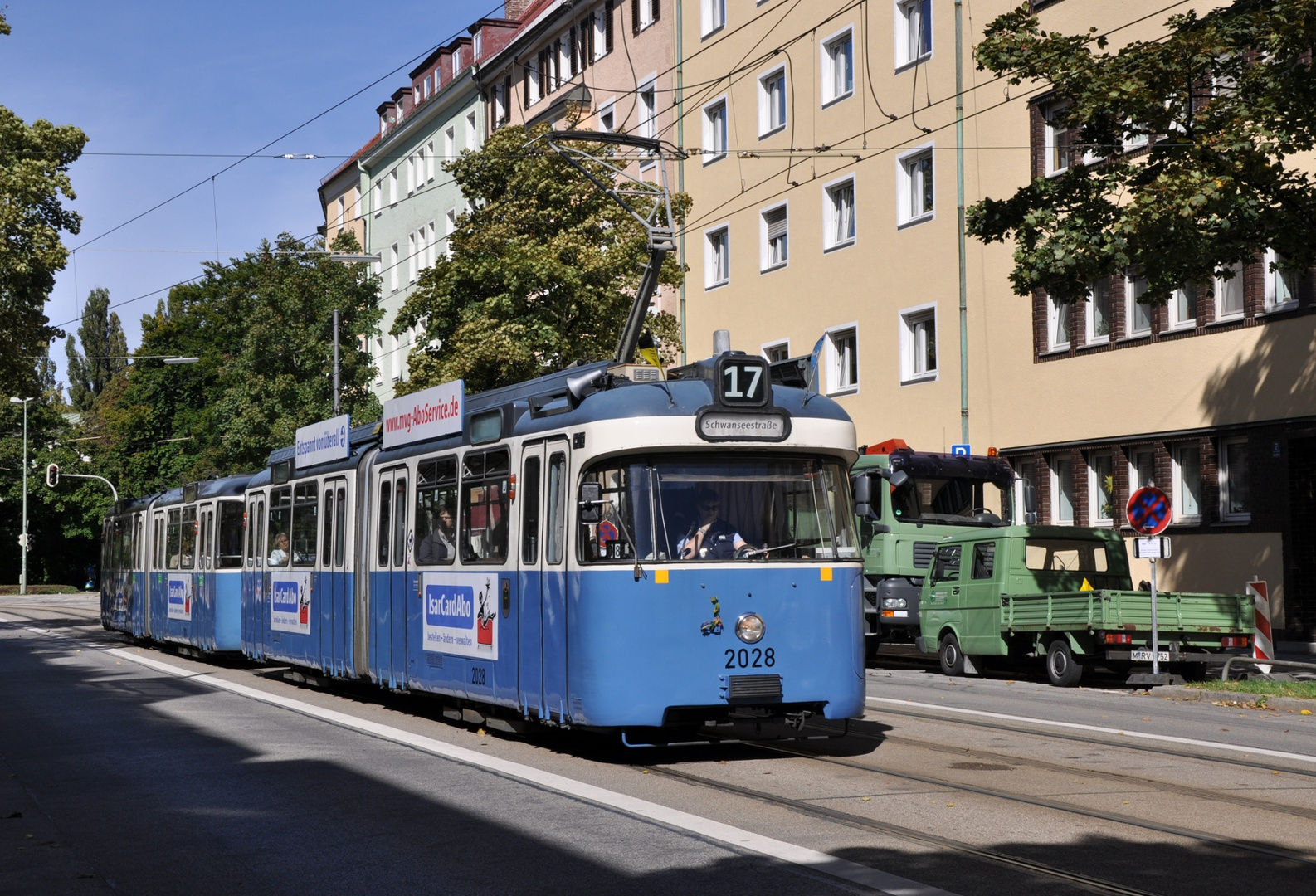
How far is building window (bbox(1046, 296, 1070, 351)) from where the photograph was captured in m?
30.7

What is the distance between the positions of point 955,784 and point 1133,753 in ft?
8.35

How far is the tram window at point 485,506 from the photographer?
13.1m

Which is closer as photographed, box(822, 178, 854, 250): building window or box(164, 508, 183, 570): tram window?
box(164, 508, 183, 570): tram window

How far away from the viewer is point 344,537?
693 inches

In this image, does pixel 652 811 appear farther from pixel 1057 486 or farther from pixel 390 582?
pixel 1057 486

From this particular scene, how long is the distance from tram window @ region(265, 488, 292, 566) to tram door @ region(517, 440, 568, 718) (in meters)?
8.07

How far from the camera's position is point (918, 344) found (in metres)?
34.7

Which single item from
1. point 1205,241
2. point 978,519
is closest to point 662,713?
point 1205,241

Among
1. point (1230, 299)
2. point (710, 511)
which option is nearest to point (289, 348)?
point (1230, 299)

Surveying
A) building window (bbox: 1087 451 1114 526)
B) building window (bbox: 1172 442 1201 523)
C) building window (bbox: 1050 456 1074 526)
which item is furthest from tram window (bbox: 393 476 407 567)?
building window (bbox: 1050 456 1074 526)

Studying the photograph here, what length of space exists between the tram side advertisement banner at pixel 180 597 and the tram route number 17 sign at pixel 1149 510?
548 inches

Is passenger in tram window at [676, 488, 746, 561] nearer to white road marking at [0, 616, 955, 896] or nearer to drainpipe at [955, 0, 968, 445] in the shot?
white road marking at [0, 616, 955, 896]

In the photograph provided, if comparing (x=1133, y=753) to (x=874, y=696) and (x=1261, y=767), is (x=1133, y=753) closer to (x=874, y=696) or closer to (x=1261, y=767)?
(x=1261, y=767)

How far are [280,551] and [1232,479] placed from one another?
605 inches
